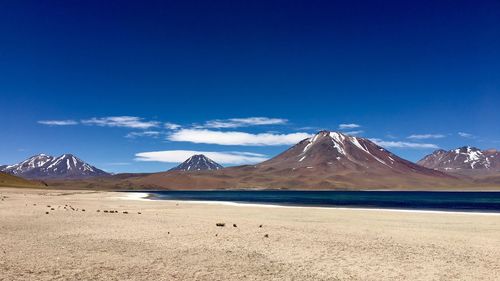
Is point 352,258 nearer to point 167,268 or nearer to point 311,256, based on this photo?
point 311,256

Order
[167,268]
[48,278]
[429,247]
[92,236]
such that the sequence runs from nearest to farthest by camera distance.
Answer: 1. [48,278]
2. [167,268]
3. [429,247]
4. [92,236]

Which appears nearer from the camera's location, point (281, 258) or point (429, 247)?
point (281, 258)

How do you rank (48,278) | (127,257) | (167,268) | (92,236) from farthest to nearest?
(92,236) < (127,257) < (167,268) < (48,278)

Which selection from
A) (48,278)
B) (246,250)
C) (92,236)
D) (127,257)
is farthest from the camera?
(92,236)

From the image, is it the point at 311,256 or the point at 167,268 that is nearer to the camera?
the point at 167,268

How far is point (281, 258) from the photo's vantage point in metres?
16.5

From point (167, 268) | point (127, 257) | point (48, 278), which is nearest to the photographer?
point (48, 278)

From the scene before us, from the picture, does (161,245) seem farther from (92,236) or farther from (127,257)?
(92,236)

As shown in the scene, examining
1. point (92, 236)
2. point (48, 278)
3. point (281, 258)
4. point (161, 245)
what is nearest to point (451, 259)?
point (281, 258)

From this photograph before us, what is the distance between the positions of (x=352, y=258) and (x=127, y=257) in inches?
345

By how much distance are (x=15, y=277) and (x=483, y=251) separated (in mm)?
18413

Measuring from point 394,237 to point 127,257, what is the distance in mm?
14294

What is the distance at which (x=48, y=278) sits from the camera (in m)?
12.5

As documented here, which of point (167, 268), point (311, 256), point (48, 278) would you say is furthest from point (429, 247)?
→ point (48, 278)
